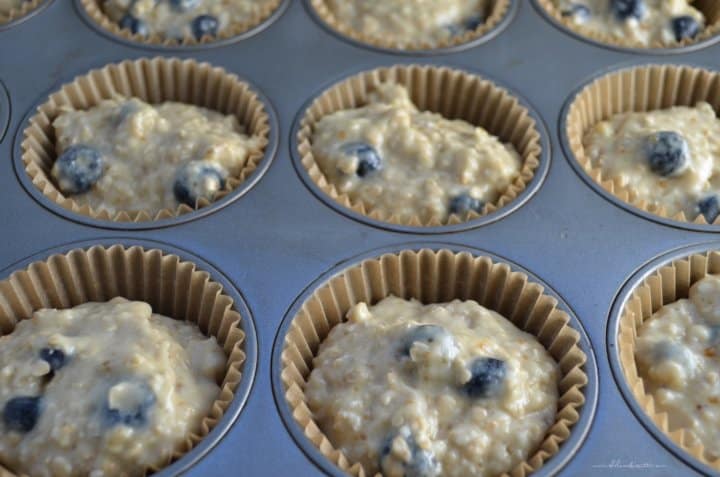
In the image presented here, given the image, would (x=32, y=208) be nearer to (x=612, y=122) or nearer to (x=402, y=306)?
(x=402, y=306)

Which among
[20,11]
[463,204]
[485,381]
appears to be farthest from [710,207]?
[20,11]

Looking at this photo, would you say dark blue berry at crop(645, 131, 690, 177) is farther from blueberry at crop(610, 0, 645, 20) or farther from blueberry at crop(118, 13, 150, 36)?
blueberry at crop(118, 13, 150, 36)

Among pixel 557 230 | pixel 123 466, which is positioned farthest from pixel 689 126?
pixel 123 466

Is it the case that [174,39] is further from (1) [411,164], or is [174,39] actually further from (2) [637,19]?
(2) [637,19]

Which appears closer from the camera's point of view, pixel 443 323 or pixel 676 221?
pixel 443 323

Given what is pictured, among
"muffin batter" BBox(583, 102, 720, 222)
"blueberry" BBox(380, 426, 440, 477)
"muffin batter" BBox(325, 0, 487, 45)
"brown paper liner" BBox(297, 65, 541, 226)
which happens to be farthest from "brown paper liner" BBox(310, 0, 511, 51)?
"blueberry" BBox(380, 426, 440, 477)

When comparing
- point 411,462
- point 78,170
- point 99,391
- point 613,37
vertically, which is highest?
point 613,37
